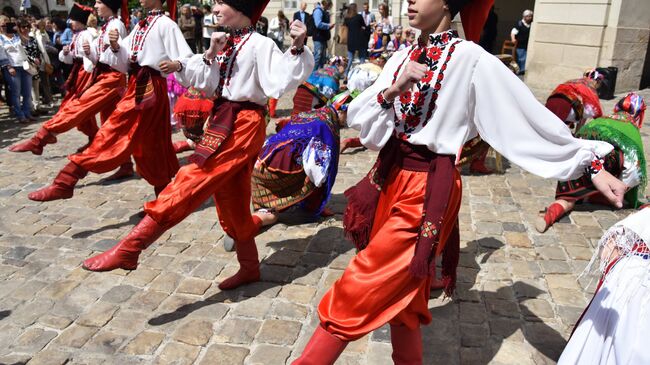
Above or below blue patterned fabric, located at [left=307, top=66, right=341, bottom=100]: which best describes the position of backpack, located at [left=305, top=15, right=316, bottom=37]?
above

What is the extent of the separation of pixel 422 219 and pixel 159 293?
2.19 m

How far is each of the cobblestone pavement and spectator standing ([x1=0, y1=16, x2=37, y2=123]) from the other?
4.55 m

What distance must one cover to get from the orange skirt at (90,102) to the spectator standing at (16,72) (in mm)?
4866

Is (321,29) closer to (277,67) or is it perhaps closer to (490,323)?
(277,67)

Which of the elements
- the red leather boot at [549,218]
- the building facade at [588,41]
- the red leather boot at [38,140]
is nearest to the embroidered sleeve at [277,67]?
the red leather boot at [549,218]

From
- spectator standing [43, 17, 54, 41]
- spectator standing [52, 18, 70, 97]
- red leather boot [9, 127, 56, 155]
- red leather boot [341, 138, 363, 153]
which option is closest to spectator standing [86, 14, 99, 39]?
red leather boot [9, 127, 56, 155]

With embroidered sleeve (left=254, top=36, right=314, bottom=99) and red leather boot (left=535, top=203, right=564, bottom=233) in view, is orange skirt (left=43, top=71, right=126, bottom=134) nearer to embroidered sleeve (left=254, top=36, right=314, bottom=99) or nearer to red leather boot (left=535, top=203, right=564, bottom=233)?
embroidered sleeve (left=254, top=36, right=314, bottom=99)

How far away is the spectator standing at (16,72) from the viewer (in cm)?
899

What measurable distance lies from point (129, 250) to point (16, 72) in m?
7.71

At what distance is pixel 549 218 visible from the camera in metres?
4.84

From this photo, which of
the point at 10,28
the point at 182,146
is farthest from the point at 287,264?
the point at 10,28

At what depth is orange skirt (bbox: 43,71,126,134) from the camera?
5027mm

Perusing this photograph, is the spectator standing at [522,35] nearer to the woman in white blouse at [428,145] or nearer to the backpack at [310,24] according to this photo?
the backpack at [310,24]

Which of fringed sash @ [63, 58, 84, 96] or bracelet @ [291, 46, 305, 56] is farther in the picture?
fringed sash @ [63, 58, 84, 96]
